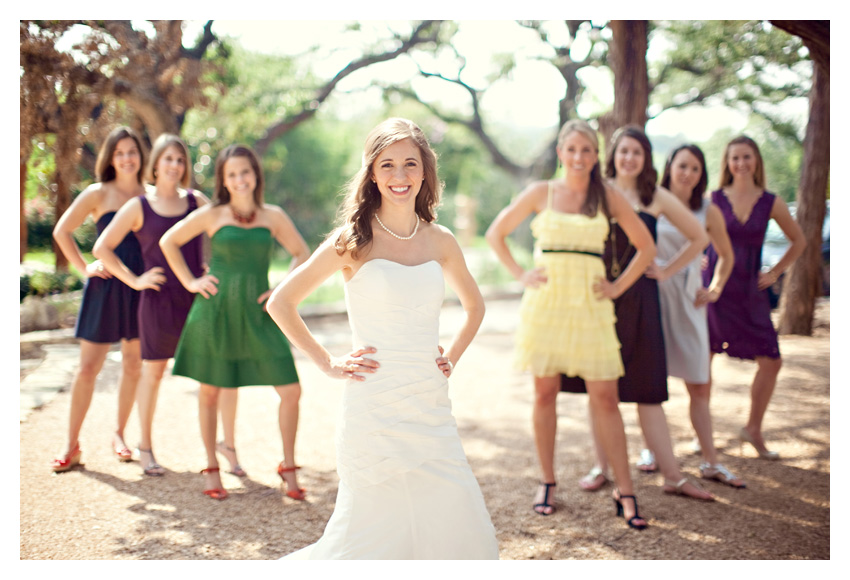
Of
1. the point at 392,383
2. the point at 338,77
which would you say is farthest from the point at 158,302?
the point at 338,77

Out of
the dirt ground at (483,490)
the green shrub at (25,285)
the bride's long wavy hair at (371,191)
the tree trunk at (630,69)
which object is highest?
the tree trunk at (630,69)

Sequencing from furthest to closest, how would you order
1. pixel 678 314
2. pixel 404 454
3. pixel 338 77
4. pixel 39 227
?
pixel 338 77, pixel 39 227, pixel 678 314, pixel 404 454

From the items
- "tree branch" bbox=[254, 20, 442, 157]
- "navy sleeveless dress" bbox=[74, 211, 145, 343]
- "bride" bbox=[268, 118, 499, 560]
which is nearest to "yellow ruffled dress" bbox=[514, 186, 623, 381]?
"bride" bbox=[268, 118, 499, 560]

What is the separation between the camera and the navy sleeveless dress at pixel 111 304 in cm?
460

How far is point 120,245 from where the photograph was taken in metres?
4.79

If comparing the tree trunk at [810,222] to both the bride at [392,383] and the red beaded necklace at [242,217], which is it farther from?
the bride at [392,383]

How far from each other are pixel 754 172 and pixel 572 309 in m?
1.97

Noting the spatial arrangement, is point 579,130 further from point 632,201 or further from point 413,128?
point 413,128

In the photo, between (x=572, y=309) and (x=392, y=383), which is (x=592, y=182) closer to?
(x=572, y=309)

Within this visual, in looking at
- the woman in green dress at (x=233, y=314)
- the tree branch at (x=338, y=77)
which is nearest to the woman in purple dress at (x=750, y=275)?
the woman in green dress at (x=233, y=314)

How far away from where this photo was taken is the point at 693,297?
4582 mm

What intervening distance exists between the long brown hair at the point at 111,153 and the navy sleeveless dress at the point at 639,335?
121 inches

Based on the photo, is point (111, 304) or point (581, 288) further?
point (111, 304)
